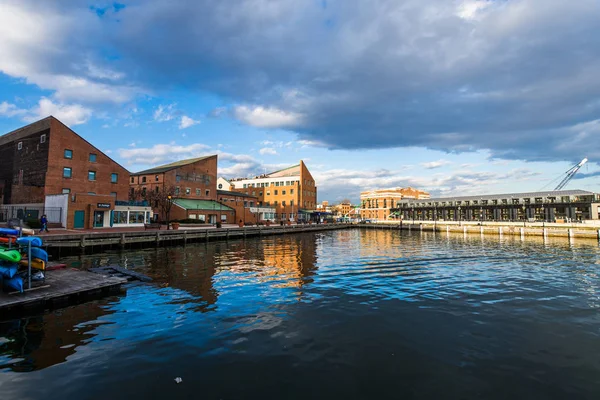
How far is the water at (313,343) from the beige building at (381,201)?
153902 mm

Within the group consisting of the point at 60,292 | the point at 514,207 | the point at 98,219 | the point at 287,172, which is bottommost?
the point at 60,292

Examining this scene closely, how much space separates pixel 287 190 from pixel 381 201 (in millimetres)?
84213

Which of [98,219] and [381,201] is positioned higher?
[381,201]

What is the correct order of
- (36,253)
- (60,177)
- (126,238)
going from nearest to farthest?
(36,253) < (126,238) < (60,177)

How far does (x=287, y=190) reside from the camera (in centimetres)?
10581

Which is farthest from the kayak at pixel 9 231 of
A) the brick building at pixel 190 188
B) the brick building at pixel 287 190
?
the brick building at pixel 287 190

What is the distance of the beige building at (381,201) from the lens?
171 meters

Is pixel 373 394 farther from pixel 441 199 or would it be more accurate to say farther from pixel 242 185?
pixel 441 199

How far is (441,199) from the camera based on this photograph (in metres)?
143

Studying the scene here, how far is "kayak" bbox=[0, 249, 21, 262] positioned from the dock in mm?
1385

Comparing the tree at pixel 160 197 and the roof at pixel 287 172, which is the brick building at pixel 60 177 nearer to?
the tree at pixel 160 197

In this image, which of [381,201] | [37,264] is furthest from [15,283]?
[381,201]

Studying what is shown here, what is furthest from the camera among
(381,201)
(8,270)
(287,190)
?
(381,201)

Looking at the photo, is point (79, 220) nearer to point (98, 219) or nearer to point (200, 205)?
point (98, 219)
